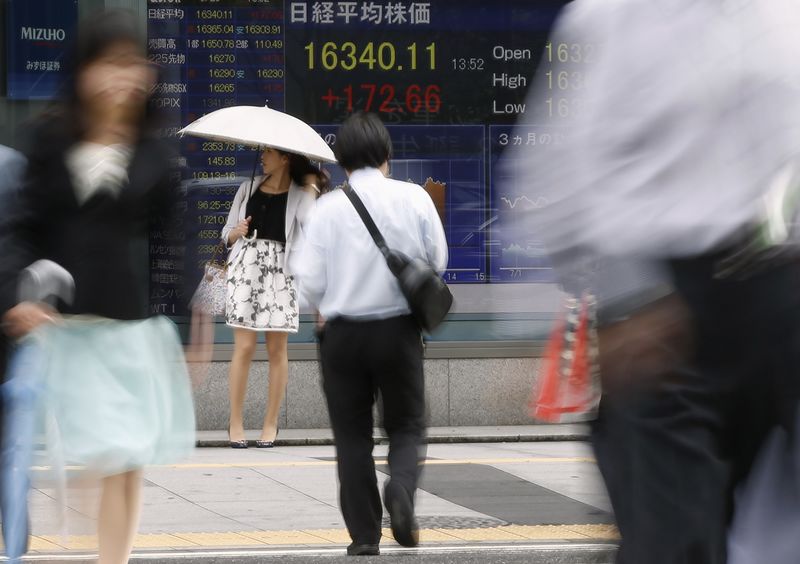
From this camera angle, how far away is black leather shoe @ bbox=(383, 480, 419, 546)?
548cm

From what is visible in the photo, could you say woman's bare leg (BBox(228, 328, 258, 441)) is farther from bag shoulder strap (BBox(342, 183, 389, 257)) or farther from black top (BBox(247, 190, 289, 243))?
bag shoulder strap (BBox(342, 183, 389, 257))

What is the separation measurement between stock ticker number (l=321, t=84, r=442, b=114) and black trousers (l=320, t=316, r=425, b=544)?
4.99 metres

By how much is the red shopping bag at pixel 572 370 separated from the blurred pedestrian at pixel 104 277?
155 cm

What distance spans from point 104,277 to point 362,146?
186cm

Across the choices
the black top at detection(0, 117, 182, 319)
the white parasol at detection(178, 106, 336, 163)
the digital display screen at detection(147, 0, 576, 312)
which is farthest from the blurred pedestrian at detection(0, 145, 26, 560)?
the digital display screen at detection(147, 0, 576, 312)

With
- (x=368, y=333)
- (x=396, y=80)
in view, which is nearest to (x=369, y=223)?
(x=368, y=333)

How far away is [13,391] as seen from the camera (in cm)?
425

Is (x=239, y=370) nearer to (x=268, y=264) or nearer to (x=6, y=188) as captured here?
(x=268, y=264)

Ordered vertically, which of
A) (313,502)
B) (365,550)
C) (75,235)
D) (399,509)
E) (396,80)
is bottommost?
(313,502)

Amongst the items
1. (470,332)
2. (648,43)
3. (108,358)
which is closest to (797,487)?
(648,43)

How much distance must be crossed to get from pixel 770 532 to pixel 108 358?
82.0 inches

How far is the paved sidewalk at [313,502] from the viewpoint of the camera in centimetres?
607

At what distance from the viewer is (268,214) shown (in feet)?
29.7

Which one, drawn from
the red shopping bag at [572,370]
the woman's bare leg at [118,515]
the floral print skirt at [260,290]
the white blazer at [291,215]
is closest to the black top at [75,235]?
the woman's bare leg at [118,515]
